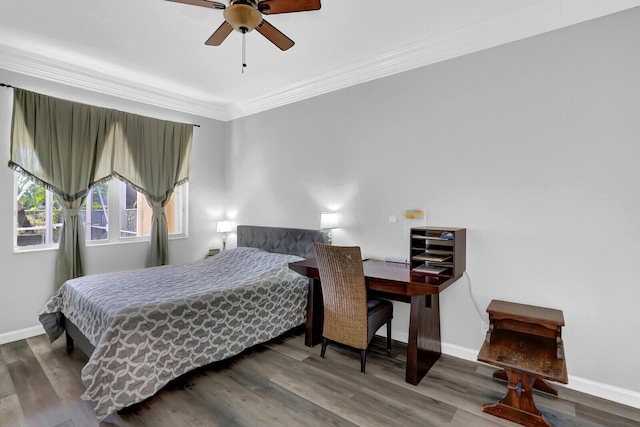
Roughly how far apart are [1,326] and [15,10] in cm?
285

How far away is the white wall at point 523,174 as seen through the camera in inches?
88.1

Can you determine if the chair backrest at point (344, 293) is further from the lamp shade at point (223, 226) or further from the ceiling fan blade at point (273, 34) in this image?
the lamp shade at point (223, 226)

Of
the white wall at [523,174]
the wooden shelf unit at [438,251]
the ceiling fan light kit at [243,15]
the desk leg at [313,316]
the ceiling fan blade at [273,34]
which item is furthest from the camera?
the desk leg at [313,316]

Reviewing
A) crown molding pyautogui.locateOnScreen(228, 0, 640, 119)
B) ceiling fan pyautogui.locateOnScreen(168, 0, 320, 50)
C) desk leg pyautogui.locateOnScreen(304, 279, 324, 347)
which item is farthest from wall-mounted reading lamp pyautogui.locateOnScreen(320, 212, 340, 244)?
ceiling fan pyautogui.locateOnScreen(168, 0, 320, 50)

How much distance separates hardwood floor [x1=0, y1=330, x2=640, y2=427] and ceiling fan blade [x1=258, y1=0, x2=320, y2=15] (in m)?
2.54

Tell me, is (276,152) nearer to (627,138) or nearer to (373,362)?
(373,362)

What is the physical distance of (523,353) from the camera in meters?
2.17

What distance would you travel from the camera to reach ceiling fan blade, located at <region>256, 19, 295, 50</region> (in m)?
2.14

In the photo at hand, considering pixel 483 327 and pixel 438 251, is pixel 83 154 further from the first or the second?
pixel 483 327

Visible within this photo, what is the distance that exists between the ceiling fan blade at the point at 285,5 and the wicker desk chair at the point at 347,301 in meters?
1.61

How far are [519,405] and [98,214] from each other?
448 centimetres

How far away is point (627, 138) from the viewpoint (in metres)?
2.21

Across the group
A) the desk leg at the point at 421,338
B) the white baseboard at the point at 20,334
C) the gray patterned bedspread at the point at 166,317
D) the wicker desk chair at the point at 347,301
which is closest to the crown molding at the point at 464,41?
the wicker desk chair at the point at 347,301

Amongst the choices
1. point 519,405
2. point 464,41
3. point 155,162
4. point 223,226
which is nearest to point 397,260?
point 519,405
